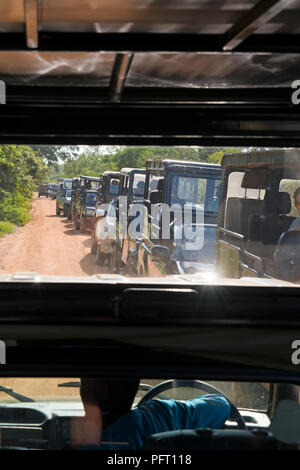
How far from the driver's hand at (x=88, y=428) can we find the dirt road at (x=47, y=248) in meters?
0.80

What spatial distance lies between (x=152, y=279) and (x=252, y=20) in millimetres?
1171

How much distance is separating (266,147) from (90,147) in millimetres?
748

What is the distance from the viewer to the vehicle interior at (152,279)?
173 cm

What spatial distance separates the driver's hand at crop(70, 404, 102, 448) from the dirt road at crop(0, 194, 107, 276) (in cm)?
80

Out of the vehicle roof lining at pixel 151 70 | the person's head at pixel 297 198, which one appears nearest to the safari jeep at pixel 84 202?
the vehicle roof lining at pixel 151 70

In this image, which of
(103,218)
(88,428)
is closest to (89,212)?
(103,218)

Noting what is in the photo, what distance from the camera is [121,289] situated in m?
2.34

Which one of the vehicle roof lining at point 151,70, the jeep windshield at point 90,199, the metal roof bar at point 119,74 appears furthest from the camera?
the jeep windshield at point 90,199

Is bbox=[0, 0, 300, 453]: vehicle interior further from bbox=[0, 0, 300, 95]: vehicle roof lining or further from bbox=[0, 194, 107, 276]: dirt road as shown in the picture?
bbox=[0, 194, 107, 276]: dirt road

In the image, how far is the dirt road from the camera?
2617mm

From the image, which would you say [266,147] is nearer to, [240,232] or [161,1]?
[161,1]

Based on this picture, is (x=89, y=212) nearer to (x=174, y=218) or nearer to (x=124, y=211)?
(x=124, y=211)
